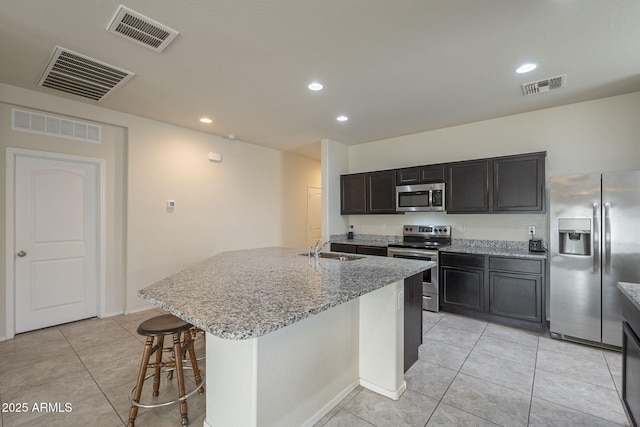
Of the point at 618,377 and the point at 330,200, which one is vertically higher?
the point at 330,200

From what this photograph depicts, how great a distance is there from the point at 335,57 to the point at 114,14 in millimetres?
1601

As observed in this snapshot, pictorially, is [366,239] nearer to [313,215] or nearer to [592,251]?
[313,215]

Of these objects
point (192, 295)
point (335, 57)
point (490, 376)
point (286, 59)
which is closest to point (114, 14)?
point (286, 59)

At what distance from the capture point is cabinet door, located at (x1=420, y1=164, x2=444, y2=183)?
4203 millimetres

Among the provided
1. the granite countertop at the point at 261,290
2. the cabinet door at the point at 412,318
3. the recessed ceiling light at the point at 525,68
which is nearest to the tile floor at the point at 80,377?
the granite countertop at the point at 261,290

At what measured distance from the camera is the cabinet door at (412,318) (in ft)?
7.57

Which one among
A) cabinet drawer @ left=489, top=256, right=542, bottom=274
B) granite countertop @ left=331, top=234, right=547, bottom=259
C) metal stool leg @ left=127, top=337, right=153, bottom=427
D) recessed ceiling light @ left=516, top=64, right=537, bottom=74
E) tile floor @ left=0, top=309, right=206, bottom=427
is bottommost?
tile floor @ left=0, top=309, right=206, bottom=427

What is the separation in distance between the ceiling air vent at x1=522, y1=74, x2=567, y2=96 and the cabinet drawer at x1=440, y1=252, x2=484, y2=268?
75.7 inches

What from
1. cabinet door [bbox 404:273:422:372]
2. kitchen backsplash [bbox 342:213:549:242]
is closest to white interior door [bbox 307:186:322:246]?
kitchen backsplash [bbox 342:213:549:242]

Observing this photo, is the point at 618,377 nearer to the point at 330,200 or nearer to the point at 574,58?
the point at 574,58

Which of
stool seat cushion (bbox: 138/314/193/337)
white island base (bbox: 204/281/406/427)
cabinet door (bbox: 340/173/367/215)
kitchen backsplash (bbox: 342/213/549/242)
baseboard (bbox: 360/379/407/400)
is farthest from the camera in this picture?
cabinet door (bbox: 340/173/367/215)

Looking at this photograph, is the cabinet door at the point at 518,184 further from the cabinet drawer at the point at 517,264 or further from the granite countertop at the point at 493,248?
the cabinet drawer at the point at 517,264

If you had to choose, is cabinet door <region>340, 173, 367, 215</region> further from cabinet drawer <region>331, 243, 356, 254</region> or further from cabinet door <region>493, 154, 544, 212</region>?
cabinet door <region>493, 154, 544, 212</region>

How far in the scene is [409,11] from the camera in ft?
6.26
